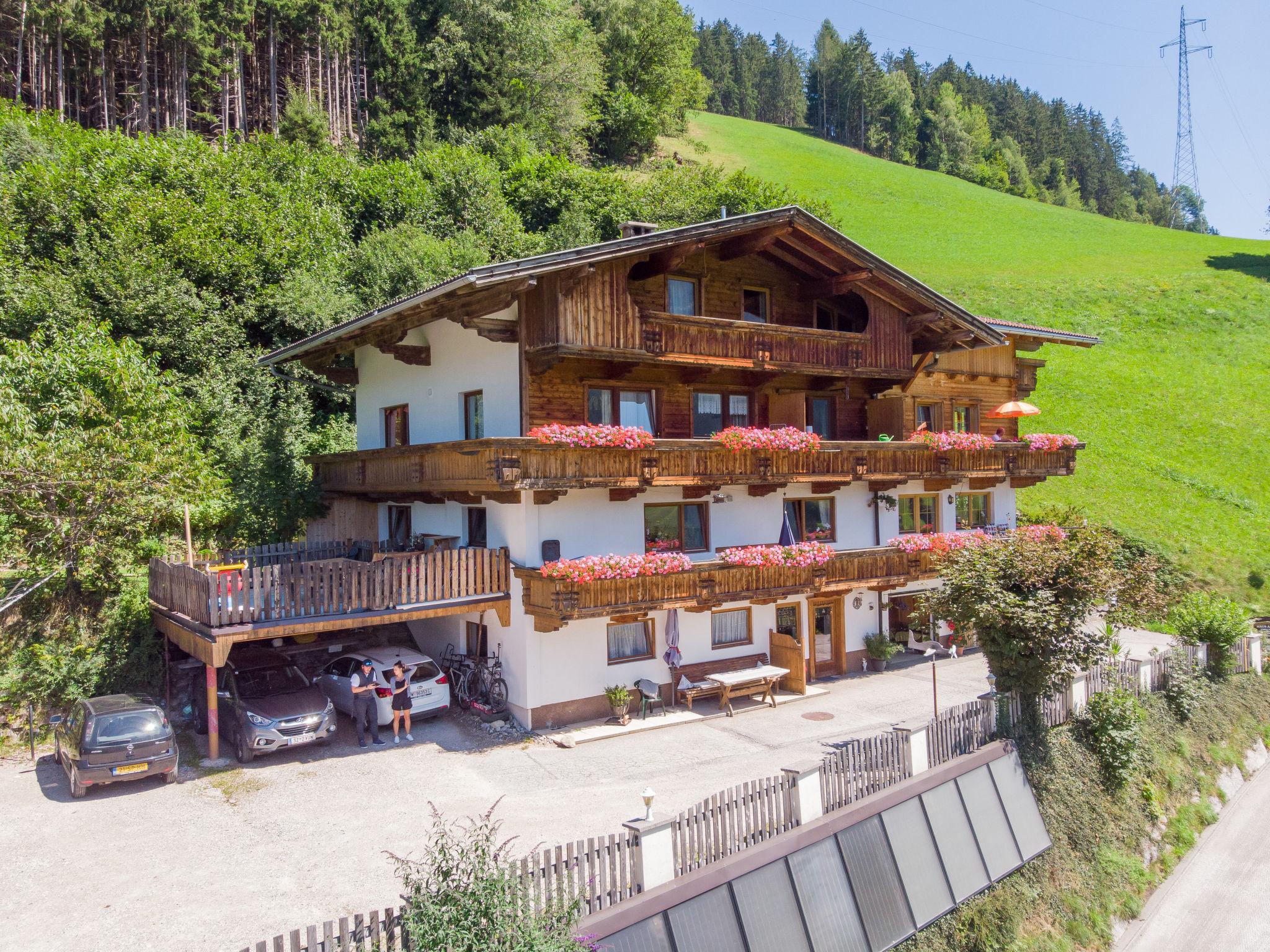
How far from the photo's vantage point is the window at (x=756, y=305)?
73.6 feet

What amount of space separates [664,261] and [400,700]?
1152 centimetres

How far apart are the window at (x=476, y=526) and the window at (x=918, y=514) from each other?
41.6ft

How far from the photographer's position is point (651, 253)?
742 inches

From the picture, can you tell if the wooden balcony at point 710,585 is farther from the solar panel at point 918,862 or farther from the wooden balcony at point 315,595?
the solar panel at point 918,862

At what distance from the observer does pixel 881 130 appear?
113 m

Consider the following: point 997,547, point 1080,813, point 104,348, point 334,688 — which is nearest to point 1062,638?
point 997,547

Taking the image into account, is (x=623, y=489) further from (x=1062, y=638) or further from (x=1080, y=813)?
(x=1080, y=813)

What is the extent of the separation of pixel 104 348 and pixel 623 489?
550 inches

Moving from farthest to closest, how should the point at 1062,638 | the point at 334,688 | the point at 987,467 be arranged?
1. the point at 987,467
2. the point at 334,688
3. the point at 1062,638

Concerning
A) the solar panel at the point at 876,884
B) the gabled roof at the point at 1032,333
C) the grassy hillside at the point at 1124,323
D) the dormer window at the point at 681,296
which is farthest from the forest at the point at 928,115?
the solar panel at the point at 876,884

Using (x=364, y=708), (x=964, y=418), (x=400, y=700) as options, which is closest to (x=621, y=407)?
(x=400, y=700)

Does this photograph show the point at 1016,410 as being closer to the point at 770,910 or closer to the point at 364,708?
the point at 770,910

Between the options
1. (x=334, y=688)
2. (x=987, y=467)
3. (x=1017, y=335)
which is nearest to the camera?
(x=334, y=688)

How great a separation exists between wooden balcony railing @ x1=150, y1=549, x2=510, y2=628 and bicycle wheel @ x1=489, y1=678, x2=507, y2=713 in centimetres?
214
